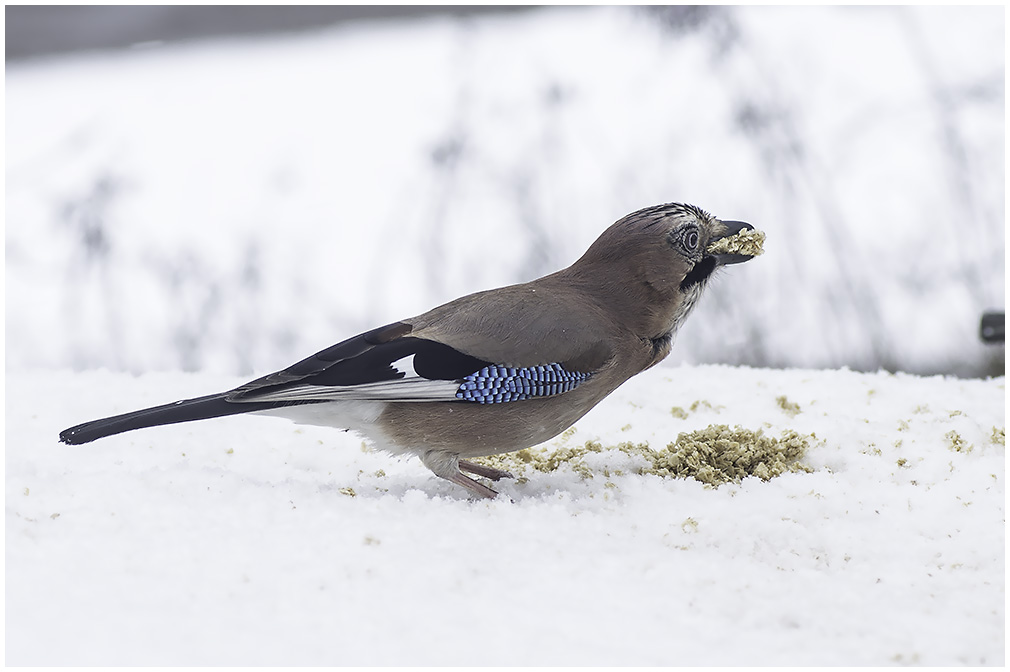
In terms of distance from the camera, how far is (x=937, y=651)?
6.62ft

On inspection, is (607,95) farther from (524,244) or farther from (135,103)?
(135,103)

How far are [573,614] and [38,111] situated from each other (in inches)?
265

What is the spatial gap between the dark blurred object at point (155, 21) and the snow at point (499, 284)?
34cm

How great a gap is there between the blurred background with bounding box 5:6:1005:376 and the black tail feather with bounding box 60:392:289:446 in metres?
2.19

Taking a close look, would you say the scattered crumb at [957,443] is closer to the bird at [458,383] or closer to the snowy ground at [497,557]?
the snowy ground at [497,557]

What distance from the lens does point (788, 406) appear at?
153 inches

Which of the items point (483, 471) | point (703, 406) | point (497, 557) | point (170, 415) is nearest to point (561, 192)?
point (703, 406)

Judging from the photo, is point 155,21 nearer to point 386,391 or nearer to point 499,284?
point 499,284

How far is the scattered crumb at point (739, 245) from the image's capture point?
3.40m

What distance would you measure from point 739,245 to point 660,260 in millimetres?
285

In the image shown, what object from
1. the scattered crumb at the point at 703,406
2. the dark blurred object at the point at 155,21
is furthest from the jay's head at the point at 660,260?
the dark blurred object at the point at 155,21

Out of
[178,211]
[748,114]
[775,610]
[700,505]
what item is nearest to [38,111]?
[178,211]

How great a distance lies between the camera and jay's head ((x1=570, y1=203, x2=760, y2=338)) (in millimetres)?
3330

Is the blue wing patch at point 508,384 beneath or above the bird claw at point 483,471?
above
